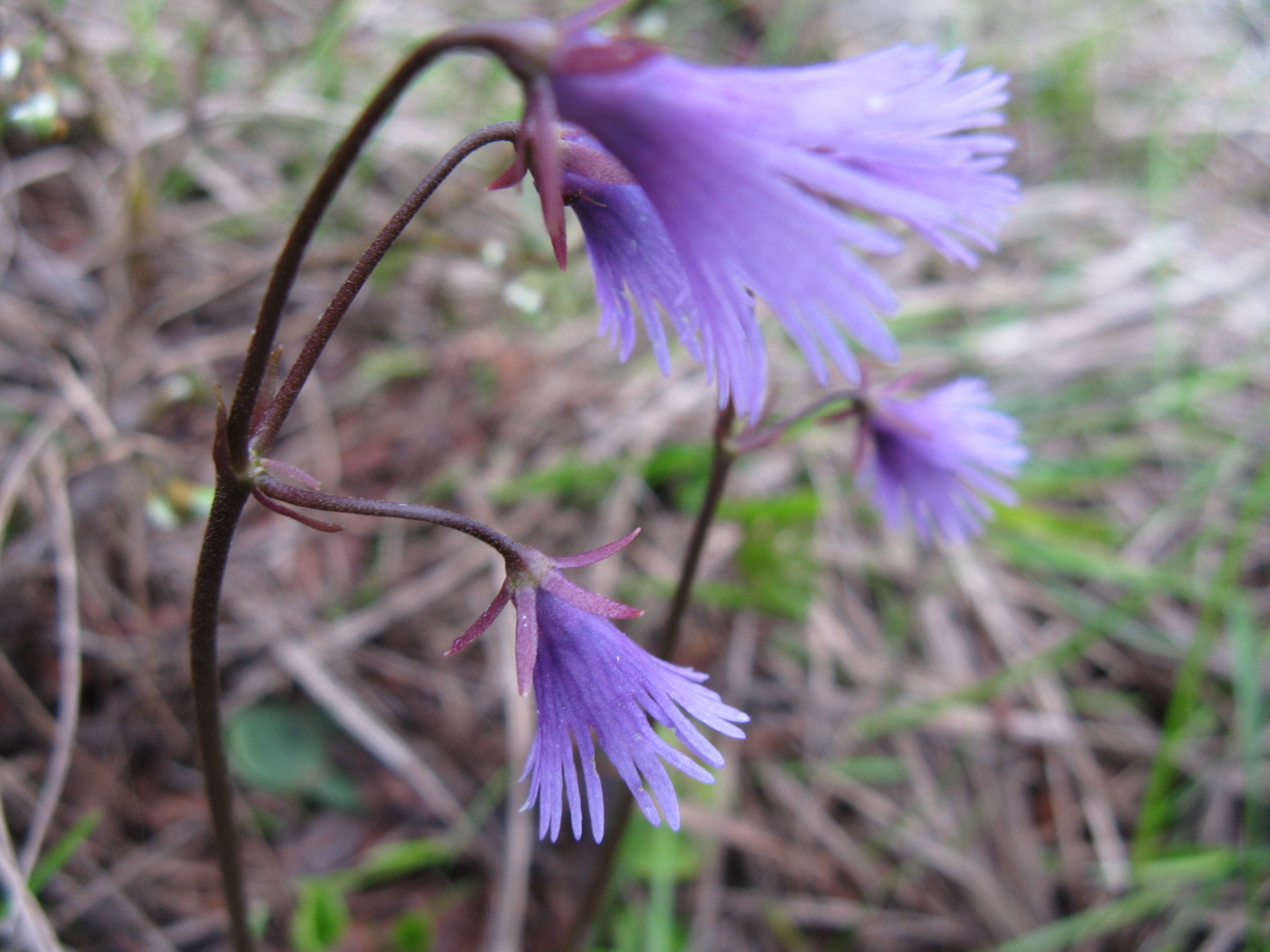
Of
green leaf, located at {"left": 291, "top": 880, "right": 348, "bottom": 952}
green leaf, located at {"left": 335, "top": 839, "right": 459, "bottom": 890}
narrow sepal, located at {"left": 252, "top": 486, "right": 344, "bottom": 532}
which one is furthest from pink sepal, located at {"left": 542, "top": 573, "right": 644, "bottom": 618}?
green leaf, located at {"left": 335, "top": 839, "right": 459, "bottom": 890}

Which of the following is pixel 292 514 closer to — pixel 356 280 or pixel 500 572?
pixel 356 280

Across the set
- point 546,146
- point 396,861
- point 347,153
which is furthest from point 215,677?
point 396,861

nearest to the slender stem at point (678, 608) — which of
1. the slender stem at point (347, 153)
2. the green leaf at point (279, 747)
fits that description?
the slender stem at point (347, 153)

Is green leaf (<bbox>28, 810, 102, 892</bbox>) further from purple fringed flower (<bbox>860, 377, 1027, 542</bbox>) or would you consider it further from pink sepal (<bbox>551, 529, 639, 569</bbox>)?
purple fringed flower (<bbox>860, 377, 1027, 542</bbox>)

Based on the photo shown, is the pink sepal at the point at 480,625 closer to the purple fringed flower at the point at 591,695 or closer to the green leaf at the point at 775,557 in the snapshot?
the purple fringed flower at the point at 591,695

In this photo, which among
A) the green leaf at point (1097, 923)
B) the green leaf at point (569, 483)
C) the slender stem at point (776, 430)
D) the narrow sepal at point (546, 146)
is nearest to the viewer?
the narrow sepal at point (546, 146)

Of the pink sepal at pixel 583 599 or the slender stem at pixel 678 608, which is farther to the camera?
the slender stem at pixel 678 608

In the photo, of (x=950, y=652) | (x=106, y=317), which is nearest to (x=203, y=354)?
(x=106, y=317)
